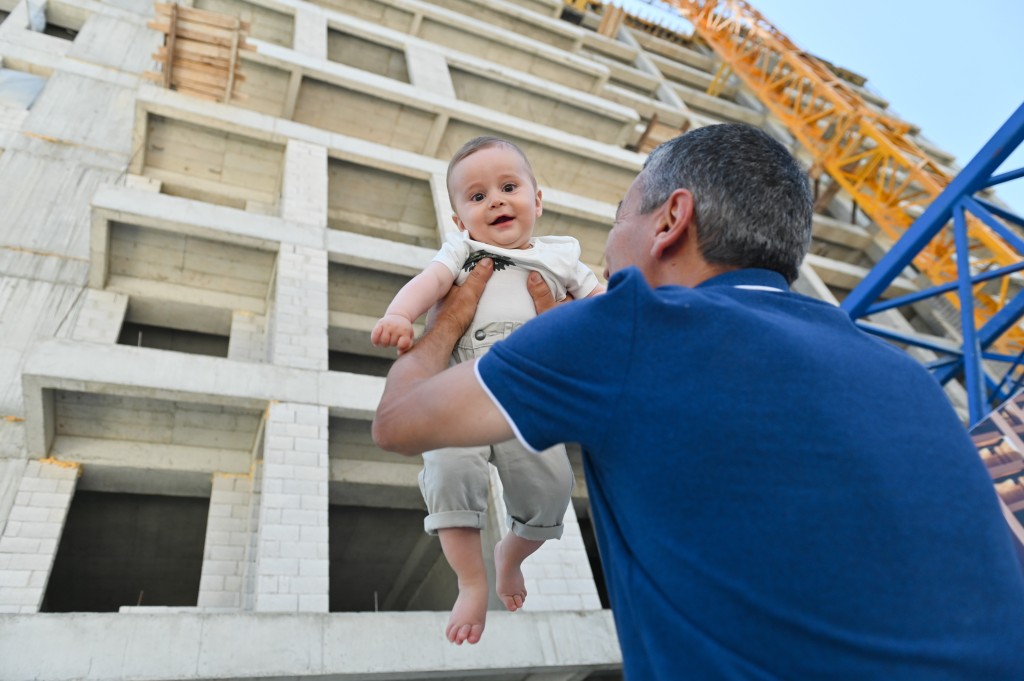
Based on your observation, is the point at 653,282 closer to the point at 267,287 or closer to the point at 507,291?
the point at 507,291

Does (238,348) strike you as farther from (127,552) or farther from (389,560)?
(389,560)

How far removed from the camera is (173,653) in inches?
230

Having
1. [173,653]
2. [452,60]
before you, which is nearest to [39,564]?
[173,653]

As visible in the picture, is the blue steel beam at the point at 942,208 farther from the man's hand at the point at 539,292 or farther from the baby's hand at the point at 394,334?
the baby's hand at the point at 394,334

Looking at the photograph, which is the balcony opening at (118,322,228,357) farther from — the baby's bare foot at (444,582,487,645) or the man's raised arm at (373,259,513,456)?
the man's raised arm at (373,259,513,456)

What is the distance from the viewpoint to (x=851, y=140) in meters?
26.5

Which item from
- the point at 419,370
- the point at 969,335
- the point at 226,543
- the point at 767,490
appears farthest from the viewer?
the point at 969,335

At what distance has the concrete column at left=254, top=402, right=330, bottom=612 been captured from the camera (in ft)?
22.2

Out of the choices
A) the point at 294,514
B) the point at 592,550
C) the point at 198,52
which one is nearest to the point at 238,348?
the point at 294,514

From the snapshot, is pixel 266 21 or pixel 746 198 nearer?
pixel 746 198

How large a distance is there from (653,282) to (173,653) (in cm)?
611

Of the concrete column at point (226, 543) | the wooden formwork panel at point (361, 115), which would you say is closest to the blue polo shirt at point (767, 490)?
the concrete column at point (226, 543)

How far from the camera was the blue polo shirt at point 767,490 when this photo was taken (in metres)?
1.25

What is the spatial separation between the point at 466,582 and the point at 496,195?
5.74 ft
